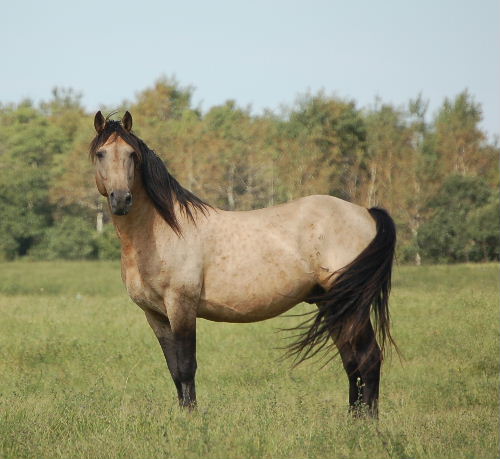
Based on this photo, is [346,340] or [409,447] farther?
[346,340]

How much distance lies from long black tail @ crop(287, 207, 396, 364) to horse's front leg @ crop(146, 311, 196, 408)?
88cm

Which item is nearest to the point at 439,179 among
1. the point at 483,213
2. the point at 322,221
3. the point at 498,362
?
the point at 483,213

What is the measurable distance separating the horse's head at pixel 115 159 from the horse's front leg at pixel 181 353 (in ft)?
3.86

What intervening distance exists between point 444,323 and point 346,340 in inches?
288

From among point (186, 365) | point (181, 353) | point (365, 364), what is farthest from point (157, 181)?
point (365, 364)

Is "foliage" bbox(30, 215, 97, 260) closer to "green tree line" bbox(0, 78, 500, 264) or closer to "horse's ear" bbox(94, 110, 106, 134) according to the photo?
"green tree line" bbox(0, 78, 500, 264)

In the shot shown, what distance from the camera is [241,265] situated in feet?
23.8

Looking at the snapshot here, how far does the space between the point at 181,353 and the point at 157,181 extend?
1513 millimetres

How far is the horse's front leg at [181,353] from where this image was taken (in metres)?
7.04

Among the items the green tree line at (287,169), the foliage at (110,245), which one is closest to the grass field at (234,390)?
the green tree line at (287,169)

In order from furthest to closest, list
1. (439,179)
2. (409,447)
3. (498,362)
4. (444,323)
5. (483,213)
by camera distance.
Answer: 1. (439,179)
2. (483,213)
3. (444,323)
4. (498,362)
5. (409,447)

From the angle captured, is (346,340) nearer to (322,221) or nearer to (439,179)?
(322,221)

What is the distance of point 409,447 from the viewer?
5.39 m

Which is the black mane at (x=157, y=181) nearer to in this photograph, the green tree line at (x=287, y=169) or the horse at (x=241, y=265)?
the horse at (x=241, y=265)
